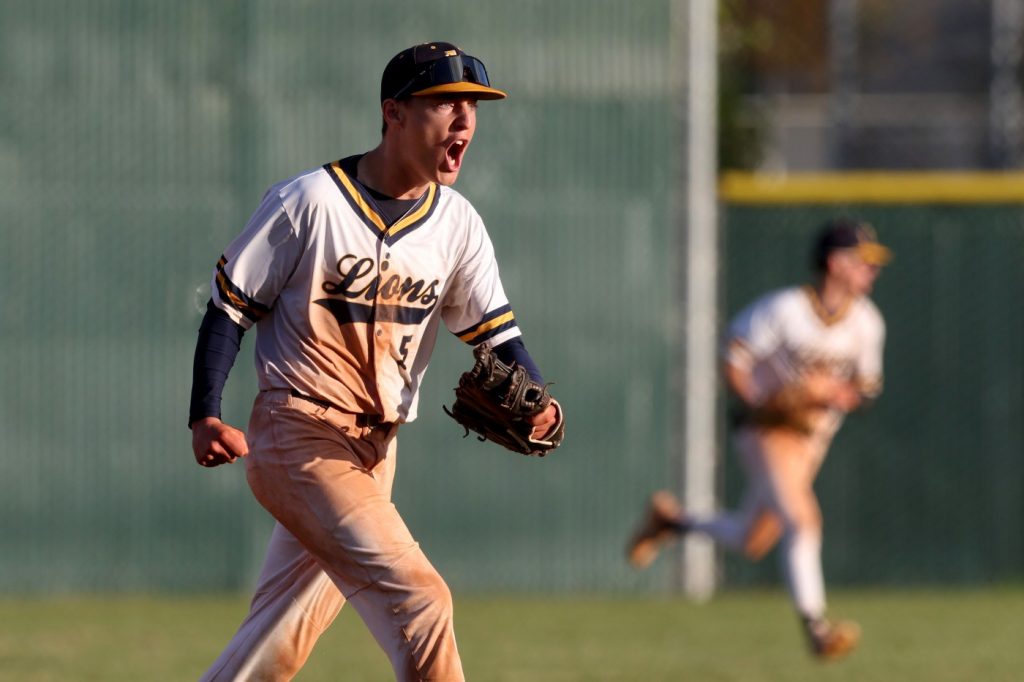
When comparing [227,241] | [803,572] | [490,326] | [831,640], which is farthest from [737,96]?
[490,326]

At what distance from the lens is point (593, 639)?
10766mm

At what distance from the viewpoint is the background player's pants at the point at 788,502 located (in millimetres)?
10109

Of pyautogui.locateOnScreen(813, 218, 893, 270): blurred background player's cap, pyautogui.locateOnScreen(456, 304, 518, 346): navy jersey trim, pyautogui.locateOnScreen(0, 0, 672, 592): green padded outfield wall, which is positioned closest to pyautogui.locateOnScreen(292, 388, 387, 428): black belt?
pyautogui.locateOnScreen(456, 304, 518, 346): navy jersey trim

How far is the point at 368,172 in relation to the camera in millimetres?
5559

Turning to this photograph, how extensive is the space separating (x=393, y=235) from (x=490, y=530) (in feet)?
26.4

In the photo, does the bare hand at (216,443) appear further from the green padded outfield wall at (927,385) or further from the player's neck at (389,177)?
the green padded outfield wall at (927,385)

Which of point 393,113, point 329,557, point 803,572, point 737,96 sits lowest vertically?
point 803,572

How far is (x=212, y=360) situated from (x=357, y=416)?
491 millimetres

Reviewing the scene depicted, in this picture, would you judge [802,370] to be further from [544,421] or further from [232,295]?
[232,295]

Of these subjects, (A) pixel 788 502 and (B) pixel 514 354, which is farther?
(A) pixel 788 502

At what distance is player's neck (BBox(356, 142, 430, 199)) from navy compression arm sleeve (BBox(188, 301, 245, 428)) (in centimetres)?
57

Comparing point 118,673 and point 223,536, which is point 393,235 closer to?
point 118,673

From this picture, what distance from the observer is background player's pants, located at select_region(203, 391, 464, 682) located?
518 cm

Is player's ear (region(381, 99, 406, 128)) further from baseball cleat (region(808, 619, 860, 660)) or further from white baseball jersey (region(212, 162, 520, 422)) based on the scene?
baseball cleat (region(808, 619, 860, 660))
